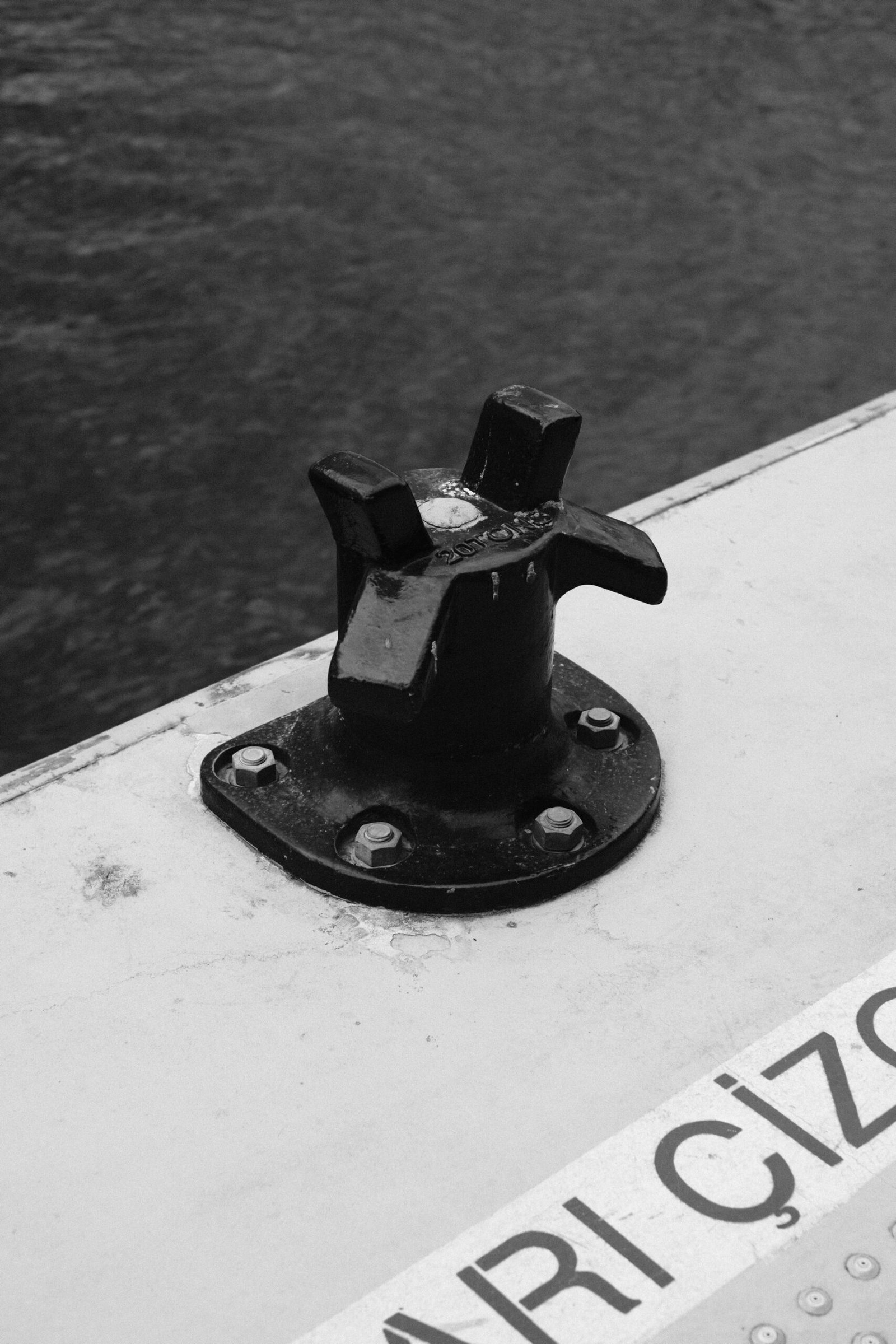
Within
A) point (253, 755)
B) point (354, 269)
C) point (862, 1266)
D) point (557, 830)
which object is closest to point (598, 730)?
point (557, 830)

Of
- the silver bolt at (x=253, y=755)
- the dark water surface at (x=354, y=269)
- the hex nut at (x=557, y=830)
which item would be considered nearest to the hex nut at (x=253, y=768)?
the silver bolt at (x=253, y=755)

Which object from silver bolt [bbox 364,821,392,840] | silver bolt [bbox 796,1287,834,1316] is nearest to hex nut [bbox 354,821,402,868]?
silver bolt [bbox 364,821,392,840]

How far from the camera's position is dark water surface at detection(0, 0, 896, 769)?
8.10ft

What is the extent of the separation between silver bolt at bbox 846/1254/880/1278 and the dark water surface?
5.11 feet

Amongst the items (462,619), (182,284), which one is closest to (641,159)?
(182,284)

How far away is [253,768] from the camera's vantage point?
1103 mm

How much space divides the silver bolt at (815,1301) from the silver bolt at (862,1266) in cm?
2

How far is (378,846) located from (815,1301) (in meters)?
0.40

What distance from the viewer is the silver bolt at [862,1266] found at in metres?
0.79

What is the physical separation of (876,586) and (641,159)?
248 cm

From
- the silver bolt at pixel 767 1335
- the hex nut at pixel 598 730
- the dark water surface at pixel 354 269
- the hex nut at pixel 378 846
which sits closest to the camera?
the silver bolt at pixel 767 1335

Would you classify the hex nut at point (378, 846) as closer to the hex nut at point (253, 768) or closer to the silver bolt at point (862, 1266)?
the hex nut at point (253, 768)

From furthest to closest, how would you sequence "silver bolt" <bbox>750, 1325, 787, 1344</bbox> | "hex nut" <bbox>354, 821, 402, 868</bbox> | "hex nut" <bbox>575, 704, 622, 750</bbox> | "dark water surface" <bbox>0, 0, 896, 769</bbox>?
"dark water surface" <bbox>0, 0, 896, 769</bbox>, "hex nut" <bbox>575, 704, 622, 750</bbox>, "hex nut" <bbox>354, 821, 402, 868</bbox>, "silver bolt" <bbox>750, 1325, 787, 1344</bbox>

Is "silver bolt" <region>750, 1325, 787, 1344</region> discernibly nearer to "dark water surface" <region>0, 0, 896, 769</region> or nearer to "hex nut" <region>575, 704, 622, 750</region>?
"hex nut" <region>575, 704, 622, 750</region>
